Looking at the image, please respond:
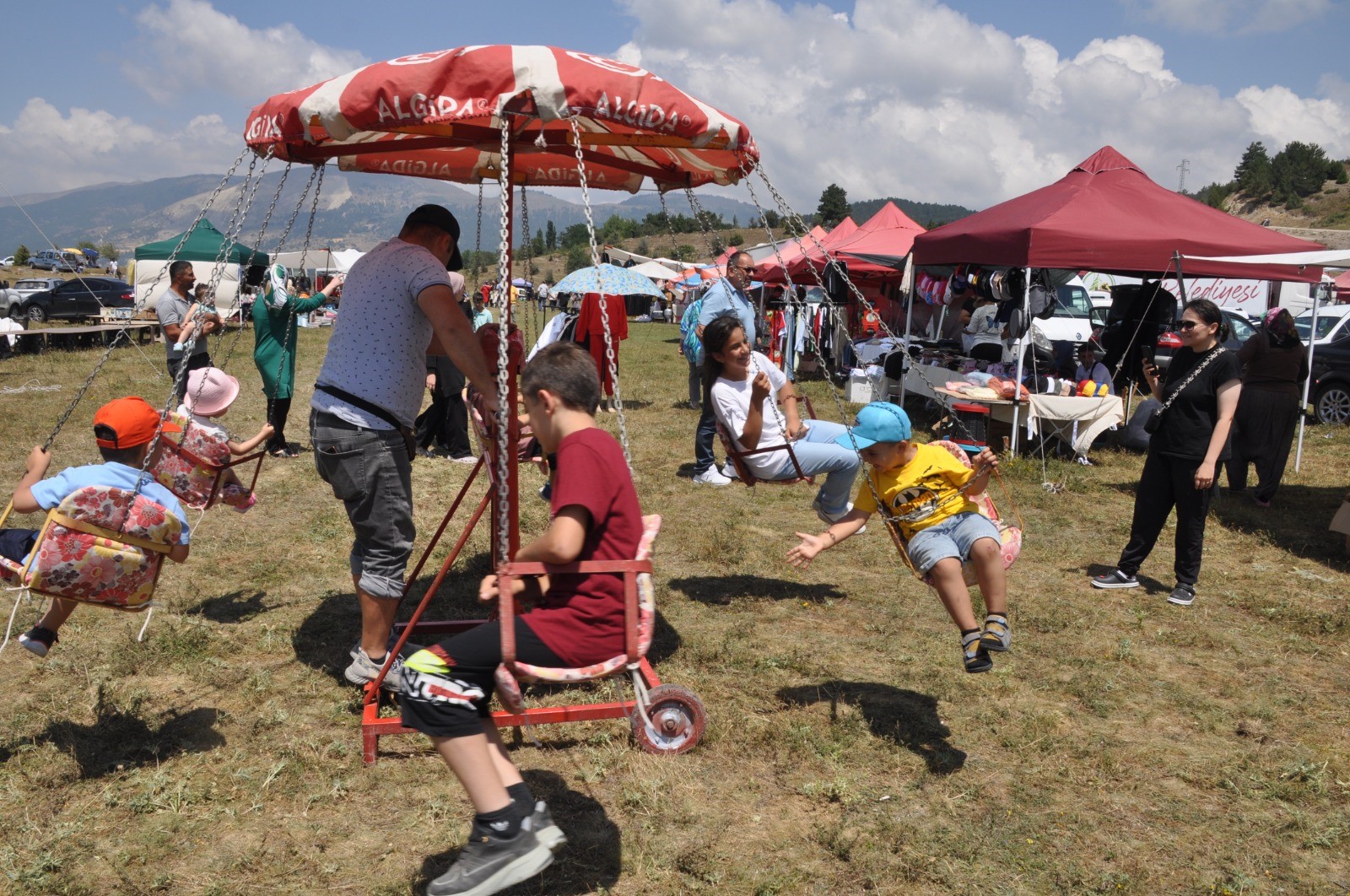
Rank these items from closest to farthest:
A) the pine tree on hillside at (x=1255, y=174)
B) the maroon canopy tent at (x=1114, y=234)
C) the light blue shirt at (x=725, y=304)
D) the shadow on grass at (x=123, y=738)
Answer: the shadow on grass at (x=123, y=738) → the light blue shirt at (x=725, y=304) → the maroon canopy tent at (x=1114, y=234) → the pine tree on hillside at (x=1255, y=174)

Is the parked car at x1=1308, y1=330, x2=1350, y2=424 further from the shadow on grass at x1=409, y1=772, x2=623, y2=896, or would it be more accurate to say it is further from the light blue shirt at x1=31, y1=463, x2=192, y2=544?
the light blue shirt at x1=31, y1=463, x2=192, y2=544

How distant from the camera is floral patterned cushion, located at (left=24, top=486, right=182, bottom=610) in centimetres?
336

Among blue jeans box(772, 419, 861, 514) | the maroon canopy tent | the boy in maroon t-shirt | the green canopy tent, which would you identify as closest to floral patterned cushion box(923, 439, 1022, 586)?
blue jeans box(772, 419, 861, 514)

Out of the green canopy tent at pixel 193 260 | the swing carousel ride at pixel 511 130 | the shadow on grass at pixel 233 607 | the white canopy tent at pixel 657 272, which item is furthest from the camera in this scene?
the white canopy tent at pixel 657 272

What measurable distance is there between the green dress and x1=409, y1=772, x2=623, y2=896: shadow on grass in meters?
6.54

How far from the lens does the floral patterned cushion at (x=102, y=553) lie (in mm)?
3357

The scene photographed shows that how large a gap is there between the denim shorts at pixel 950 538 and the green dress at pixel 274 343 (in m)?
6.87

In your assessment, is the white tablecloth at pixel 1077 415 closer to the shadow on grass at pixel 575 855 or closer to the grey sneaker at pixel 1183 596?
the grey sneaker at pixel 1183 596

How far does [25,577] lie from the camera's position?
3357 millimetres

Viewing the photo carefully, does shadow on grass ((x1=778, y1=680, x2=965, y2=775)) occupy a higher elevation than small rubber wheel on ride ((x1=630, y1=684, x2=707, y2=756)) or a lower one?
lower

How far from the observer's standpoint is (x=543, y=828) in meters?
2.64

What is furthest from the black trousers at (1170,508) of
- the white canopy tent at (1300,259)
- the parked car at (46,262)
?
the parked car at (46,262)

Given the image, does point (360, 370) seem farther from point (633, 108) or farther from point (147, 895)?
point (147, 895)

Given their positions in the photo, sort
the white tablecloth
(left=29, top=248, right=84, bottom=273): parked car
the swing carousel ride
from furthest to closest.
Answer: (left=29, top=248, right=84, bottom=273): parked car → the white tablecloth → the swing carousel ride
